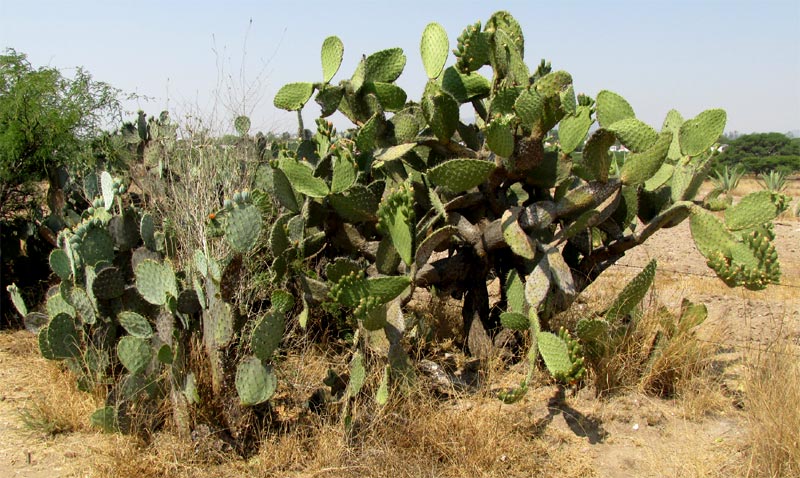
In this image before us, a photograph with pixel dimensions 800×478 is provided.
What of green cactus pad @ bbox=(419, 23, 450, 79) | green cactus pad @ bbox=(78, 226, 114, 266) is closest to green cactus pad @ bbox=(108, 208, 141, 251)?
green cactus pad @ bbox=(78, 226, 114, 266)

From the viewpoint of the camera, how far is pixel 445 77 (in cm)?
361

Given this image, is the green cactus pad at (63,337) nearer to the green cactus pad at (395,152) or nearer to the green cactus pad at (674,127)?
the green cactus pad at (395,152)

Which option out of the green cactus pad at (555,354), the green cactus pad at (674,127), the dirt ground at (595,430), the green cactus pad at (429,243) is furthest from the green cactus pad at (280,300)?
the green cactus pad at (674,127)

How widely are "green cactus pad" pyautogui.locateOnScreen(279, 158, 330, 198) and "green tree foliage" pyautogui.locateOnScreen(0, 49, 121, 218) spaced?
209 cm

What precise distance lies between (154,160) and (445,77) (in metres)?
2.97

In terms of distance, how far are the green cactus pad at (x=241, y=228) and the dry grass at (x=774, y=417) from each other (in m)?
1.96

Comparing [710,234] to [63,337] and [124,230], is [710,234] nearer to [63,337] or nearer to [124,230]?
[124,230]

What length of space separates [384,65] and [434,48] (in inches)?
11.0

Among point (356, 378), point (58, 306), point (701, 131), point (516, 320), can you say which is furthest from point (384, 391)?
point (701, 131)

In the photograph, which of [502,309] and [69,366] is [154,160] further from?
[502,309]

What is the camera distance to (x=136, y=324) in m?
2.93

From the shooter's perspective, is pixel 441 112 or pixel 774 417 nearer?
pixel 774 417

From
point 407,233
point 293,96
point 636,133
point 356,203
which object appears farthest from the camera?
point 293,96

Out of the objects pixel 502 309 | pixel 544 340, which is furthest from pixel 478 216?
pixel 544 340
